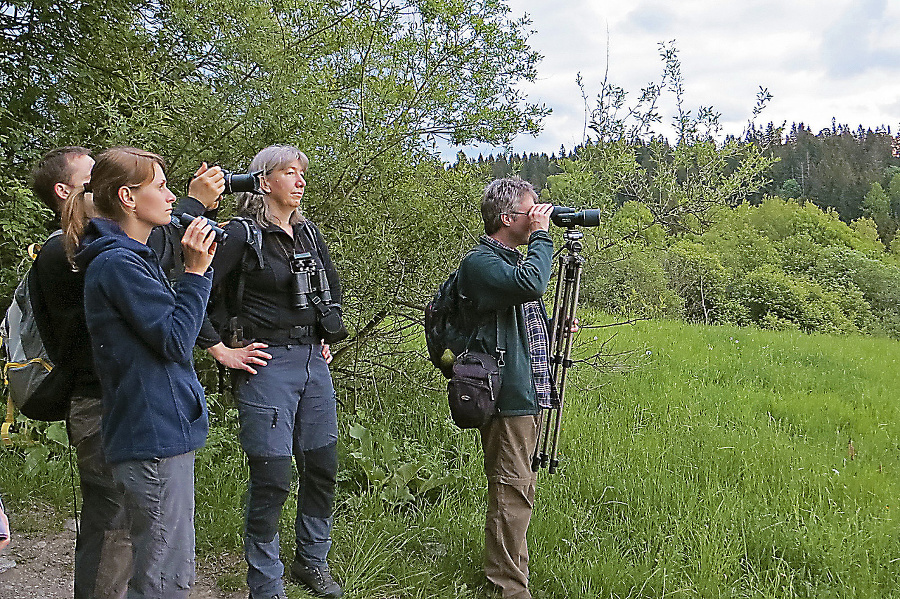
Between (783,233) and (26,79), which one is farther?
(783,233)

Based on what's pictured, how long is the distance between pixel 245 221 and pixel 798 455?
504 cm

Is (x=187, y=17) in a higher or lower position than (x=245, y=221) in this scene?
higher

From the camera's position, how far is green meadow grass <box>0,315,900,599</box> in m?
3.97

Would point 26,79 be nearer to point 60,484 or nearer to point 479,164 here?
point 60,484

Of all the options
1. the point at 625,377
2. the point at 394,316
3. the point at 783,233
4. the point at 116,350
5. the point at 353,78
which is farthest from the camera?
the point at 783,233

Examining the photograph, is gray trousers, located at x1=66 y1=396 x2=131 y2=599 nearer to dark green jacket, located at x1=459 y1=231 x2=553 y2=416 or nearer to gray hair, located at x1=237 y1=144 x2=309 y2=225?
gray hair, located at x1=237 y1=144 x2=309 y2=225

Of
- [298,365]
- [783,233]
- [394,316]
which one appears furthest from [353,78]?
[783,233]

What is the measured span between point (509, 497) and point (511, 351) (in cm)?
71

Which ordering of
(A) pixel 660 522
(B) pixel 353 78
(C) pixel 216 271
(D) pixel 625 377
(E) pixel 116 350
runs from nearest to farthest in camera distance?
(E) pixel 116 350, (C) pixel 216 271, (A) pixel 660 522, (B) pixel 353 78, (D) pixel 625 377

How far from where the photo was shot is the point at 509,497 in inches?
136

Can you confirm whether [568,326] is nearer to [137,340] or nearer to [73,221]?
[137,340]

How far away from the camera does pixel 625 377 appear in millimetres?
8336

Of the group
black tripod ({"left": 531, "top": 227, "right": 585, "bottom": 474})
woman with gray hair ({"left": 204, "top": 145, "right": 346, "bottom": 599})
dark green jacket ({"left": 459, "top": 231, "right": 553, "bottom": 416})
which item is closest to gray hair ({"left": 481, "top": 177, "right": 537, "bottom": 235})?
dark green jacket ({"left": 459, "top": 231, "right": 553, "bottom": 416})

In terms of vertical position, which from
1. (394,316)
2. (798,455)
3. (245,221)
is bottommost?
(798,455)
